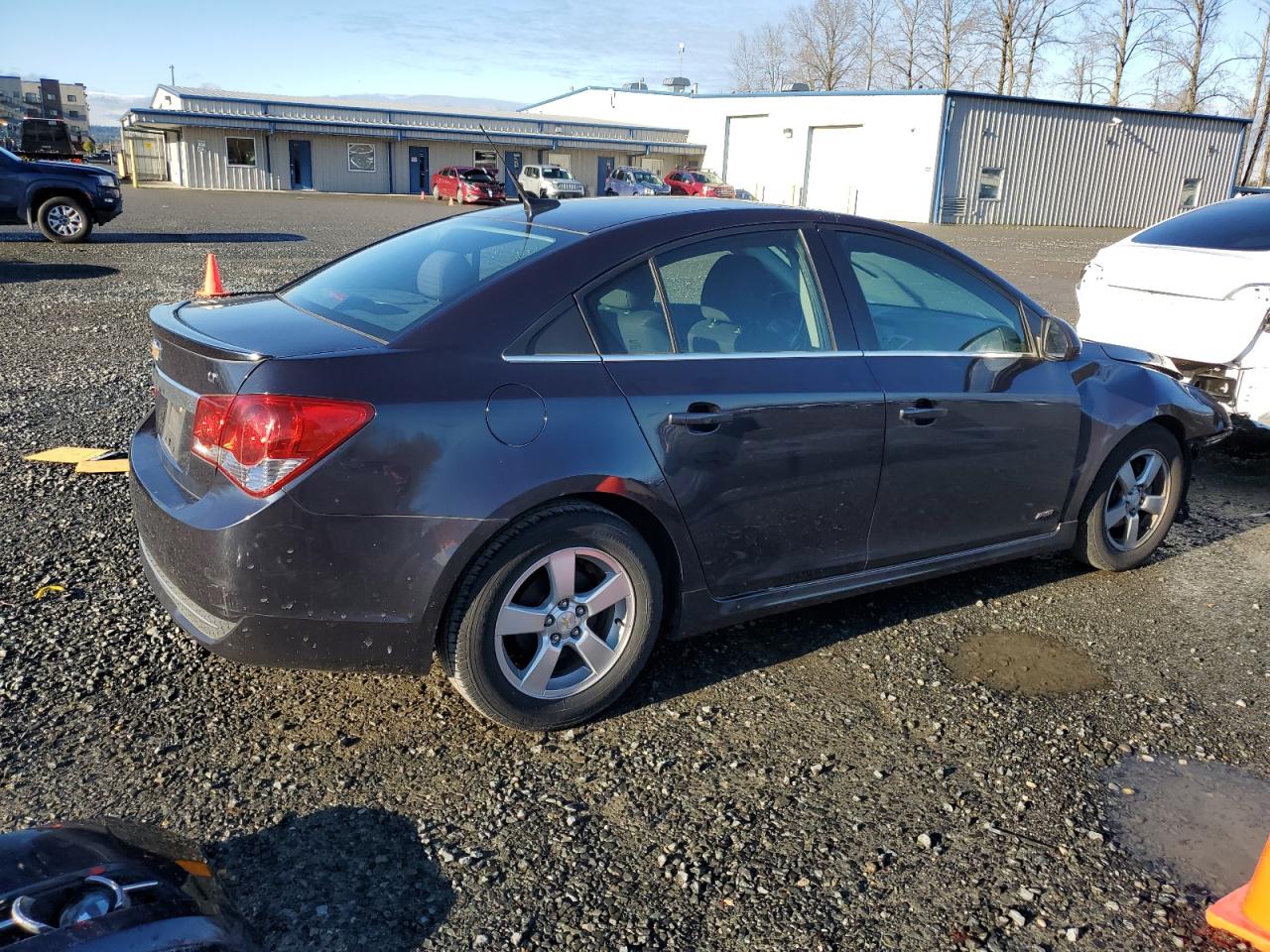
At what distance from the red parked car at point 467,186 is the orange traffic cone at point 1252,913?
3890 centimetres

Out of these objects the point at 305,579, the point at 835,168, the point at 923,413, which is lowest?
the point at 305,579

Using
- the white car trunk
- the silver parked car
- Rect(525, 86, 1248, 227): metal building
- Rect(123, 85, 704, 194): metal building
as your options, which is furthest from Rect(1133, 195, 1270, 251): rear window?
Rect(123, 85, 704, 194): metal building

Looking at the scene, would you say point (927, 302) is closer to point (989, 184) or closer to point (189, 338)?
point (189, 338)

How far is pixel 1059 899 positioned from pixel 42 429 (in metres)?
6.25

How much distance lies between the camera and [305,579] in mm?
2906

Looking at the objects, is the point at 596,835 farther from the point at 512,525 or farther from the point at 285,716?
the point at 285,716

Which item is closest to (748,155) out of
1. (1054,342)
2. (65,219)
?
(65,219)

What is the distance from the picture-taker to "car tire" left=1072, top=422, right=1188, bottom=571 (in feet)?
15.3

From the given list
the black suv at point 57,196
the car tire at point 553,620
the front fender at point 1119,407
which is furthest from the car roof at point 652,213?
the black suv at point 57,196

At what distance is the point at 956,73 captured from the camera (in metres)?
66.3

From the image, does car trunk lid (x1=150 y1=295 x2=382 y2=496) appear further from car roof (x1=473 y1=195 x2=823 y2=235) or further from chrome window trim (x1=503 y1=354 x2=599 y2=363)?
car roof (x1=473 y1=195 x2=823 y2=235)

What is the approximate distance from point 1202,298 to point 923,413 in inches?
138

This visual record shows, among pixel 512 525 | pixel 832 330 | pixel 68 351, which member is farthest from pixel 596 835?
pixel 68 351

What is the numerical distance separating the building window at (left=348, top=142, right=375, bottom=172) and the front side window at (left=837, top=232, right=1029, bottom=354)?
52174 millimetres
